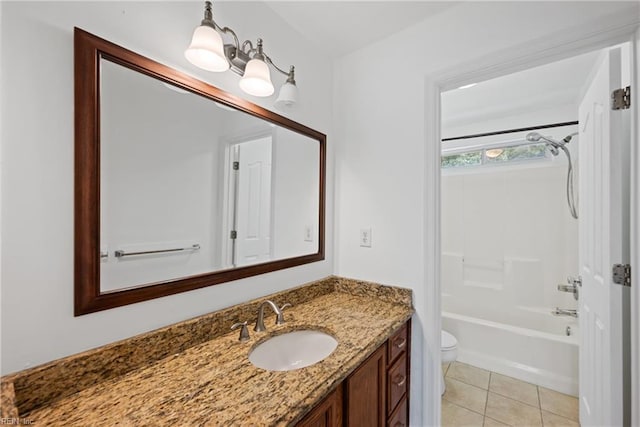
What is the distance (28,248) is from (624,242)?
2.17 meters

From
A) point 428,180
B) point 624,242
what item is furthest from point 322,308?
point 624,242

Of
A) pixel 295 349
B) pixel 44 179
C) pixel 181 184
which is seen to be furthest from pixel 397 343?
pixel 44 179

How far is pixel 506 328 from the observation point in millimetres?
2350

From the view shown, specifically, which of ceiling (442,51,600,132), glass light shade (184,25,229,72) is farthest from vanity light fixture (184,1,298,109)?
ceiling (442,51,600,132)

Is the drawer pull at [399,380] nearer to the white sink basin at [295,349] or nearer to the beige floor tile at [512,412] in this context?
the white sink basin at [295,349]

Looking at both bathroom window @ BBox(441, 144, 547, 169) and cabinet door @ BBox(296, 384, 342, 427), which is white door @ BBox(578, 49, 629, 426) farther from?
cabinet door @ BBox(296, 384, 342, 427)

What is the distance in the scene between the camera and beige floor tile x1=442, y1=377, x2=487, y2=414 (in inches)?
74.7

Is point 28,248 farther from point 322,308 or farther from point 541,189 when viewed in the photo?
point 541,189

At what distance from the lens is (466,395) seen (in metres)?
2.01

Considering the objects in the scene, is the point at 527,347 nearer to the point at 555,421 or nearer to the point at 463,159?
the point at 555,421

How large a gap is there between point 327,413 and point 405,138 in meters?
1.33

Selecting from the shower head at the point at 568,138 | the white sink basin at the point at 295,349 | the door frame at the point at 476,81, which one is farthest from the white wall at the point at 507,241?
the white sink basin at the point at 295,349

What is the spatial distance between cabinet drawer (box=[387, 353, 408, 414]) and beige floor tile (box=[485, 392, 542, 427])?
0.94m

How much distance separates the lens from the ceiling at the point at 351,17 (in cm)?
134
